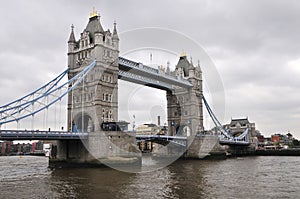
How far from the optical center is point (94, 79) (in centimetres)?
3788

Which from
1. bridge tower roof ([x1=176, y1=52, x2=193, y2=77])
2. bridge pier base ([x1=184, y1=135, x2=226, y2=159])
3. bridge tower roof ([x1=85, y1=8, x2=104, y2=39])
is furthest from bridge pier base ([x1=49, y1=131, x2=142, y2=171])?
bridge tower roof ([x1=176, y1=52, x2=193, y2=77])

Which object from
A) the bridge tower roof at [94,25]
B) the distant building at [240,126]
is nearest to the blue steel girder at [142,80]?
the bridge tower roof at [94,25]

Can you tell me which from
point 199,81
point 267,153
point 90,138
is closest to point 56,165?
point 90,138

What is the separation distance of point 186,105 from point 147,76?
12605 millimetres

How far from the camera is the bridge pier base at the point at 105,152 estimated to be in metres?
31.8

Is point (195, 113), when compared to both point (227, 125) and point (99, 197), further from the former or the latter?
point (99, 197)

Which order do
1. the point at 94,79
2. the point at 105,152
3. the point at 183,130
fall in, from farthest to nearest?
1. the point at 183,130
2. the point at 94,79
3. the point at 105,152

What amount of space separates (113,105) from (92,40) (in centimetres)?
905

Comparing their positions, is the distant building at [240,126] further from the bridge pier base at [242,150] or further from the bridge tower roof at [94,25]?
the bridge tower roof at [94,25]

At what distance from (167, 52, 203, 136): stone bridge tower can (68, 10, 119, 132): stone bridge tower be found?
21.1 meters

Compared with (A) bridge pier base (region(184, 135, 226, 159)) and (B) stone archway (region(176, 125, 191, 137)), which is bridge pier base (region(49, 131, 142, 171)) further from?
(B) stone archway (region(176, 125, 191, 137))

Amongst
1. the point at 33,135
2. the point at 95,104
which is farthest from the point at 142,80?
the point at 33,135

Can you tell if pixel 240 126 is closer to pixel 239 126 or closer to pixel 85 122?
pixel 239 126

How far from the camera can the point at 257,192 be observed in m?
17.9
